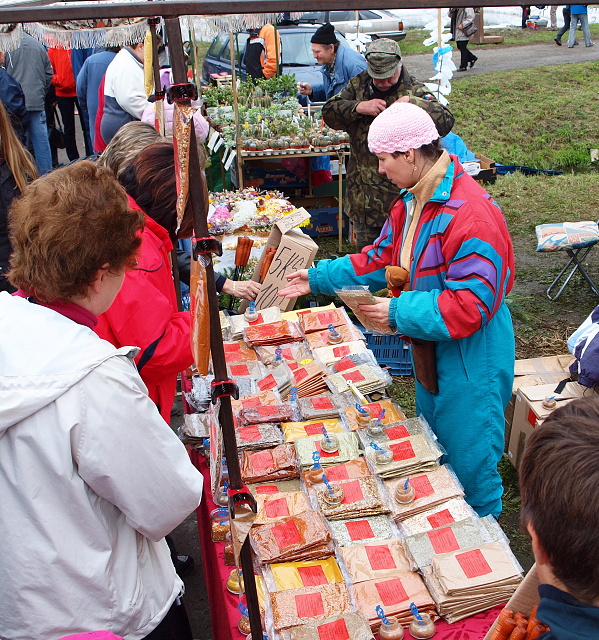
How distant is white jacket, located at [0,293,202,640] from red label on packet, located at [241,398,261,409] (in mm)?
1581

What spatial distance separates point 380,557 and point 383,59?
3740mm

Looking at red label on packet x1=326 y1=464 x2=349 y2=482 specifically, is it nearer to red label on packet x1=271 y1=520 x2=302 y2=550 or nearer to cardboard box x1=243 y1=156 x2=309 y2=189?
red label on packet x1=271 y1=520 x2=302 y2=550

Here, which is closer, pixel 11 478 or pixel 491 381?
pixel 11 478

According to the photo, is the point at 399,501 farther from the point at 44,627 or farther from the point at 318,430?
the point at 44,627

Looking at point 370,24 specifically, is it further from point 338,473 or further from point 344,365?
point 338,473

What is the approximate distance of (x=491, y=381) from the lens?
274 centimetres

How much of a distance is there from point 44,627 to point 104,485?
1.24ft

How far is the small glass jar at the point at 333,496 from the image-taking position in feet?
8.53

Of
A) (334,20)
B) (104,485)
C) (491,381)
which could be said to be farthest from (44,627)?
(334,20)

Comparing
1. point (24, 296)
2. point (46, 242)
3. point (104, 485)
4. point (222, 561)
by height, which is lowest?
point (222, 561)

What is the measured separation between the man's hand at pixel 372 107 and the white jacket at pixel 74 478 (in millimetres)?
3971

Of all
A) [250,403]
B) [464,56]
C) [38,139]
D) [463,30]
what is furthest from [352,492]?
[464,56]

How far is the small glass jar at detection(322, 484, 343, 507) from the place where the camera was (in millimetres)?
2600

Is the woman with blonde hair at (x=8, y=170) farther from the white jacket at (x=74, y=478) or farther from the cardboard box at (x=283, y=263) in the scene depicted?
the white jacket at (x=74, y=478)
